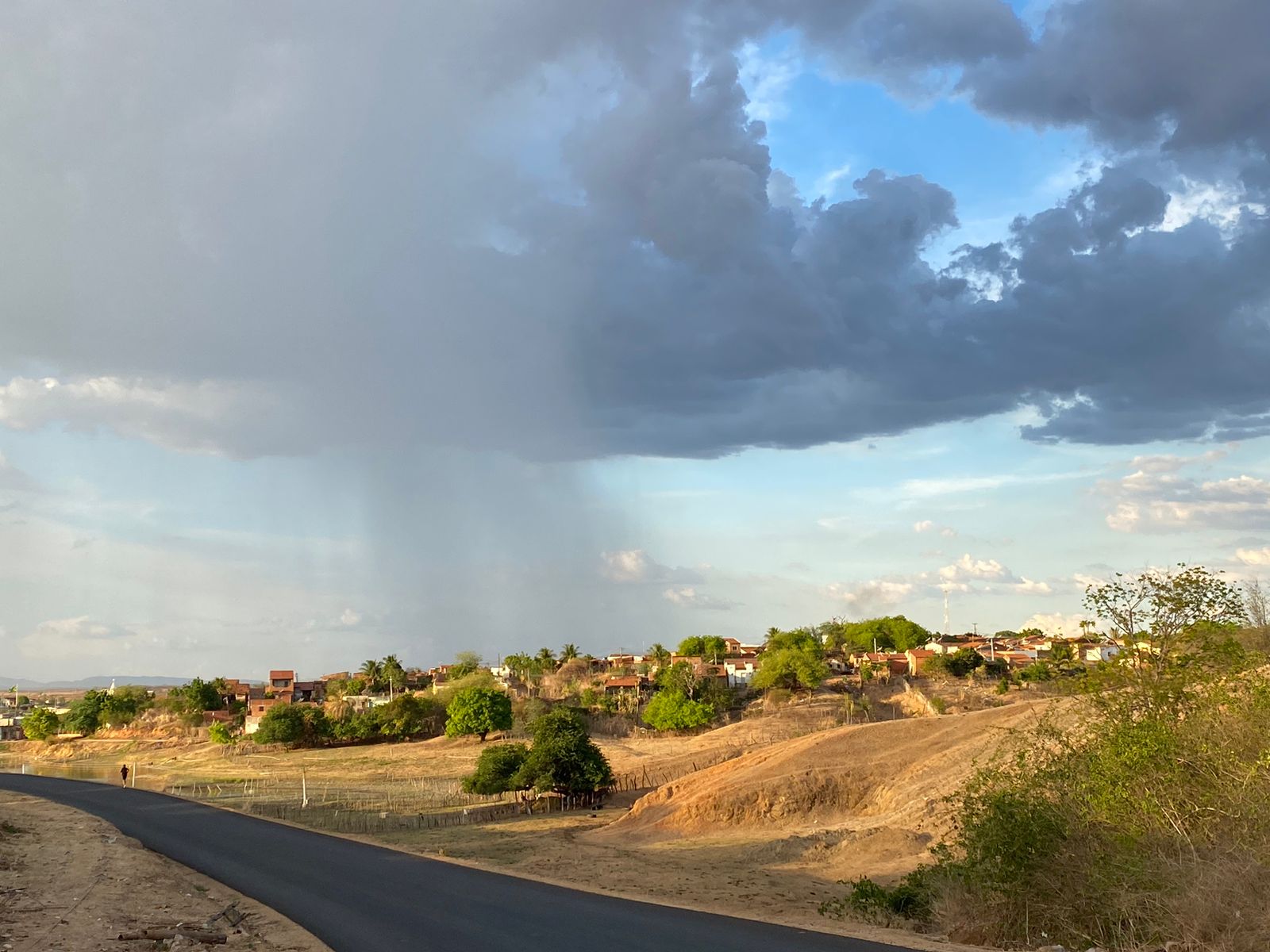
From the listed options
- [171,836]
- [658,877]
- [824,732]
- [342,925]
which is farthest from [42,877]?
[824,732]

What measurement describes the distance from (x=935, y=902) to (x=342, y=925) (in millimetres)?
14810

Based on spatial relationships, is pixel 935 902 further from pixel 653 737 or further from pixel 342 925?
pixel 653 737

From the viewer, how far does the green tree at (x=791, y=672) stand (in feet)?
404

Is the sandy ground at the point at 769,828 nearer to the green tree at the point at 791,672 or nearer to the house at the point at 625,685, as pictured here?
the green tree at the point at 791,672

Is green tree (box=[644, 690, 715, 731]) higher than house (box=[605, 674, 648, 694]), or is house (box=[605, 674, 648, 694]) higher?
house (box=[605, 674, 648, 694])

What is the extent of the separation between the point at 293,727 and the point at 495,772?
5907 centimetres

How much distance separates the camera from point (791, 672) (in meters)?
126

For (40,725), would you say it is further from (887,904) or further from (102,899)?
(887,904)

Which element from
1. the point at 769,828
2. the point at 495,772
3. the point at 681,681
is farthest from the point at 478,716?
the point at 769,828

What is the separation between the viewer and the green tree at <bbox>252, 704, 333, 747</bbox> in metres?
110

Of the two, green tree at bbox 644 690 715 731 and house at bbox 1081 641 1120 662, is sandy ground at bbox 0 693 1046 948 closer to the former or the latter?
house at bbox 1081 641 1120 662

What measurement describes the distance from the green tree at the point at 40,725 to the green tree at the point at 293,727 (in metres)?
47.2

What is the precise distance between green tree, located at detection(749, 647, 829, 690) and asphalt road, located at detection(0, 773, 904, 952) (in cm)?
8728

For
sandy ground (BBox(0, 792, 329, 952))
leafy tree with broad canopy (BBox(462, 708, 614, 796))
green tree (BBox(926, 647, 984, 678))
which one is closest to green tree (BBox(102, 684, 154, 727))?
leafy tree with broad canopy (BBox(462, 708, 614, 796))
